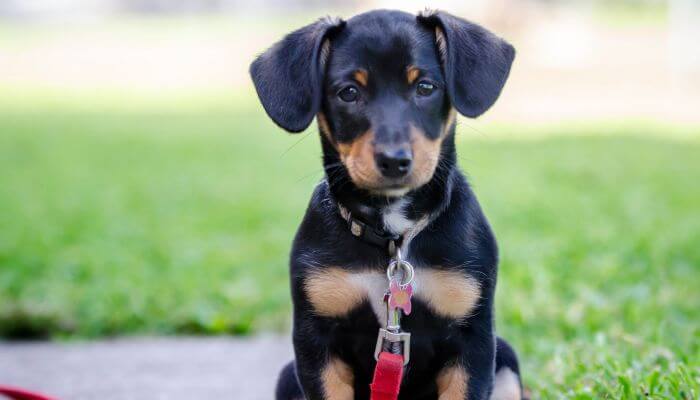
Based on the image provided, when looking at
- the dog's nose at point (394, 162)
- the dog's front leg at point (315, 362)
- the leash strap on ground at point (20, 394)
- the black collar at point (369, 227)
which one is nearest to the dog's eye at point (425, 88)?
the dog's nose at point (394, 162)

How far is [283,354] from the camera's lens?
Answer: 16.3 feet

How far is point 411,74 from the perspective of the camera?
10.0 ft

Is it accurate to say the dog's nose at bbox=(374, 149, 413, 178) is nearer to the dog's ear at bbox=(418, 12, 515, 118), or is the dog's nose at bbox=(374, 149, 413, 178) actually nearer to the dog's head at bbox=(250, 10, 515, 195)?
the dog's head at bbox=(250, 10, 515, 195)

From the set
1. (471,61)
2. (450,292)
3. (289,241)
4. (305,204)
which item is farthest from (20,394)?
(305,204)

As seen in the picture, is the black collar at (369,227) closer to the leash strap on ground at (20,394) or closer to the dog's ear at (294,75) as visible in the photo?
the dog's ear at (294,75)

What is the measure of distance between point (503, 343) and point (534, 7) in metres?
19.2

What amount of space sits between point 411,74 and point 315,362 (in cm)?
100

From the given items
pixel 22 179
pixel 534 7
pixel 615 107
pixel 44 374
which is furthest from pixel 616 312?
pixel 534 7

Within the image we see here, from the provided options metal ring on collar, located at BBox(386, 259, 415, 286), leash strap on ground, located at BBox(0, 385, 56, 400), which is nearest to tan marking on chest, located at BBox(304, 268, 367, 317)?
metal ring on collar, located at BBox(386, 259, 415, 286)

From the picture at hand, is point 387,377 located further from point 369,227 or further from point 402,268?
point 369,227

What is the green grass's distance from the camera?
457 cm

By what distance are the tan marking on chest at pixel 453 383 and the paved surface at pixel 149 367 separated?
4.97 feet

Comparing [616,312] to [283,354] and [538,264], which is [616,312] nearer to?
[538,264]

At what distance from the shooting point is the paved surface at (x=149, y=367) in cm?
445
